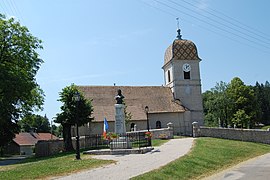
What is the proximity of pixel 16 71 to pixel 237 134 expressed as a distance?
22015 millimetres

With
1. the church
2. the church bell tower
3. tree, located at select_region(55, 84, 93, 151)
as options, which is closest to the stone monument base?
tree, located at select_region(55, 84, 93, 151)

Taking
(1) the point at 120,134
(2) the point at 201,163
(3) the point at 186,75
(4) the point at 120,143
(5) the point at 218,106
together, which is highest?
(3) the point at 186,75

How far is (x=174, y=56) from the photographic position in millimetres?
46219

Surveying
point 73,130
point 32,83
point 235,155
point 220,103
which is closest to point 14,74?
point 32,83

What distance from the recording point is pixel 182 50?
154 ft

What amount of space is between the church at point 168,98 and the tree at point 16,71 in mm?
8224

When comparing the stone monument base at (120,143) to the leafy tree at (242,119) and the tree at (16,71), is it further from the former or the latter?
the leafy tree at (242,119)

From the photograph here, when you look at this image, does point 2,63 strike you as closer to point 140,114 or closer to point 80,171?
point 140,114

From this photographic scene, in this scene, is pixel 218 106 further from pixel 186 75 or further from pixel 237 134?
pixel 237 134

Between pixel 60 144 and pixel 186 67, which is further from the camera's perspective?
pixel 186 67

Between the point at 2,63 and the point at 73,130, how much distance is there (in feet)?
39.4

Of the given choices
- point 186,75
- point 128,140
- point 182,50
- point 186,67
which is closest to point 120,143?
point 128,140

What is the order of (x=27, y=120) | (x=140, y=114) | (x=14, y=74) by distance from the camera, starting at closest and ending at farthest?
(x=14, y=74) < (x=27, y=120) < (x=140, y=114)

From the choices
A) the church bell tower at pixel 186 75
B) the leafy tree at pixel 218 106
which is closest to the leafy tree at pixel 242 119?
the leafy tree at pixel 218 106
